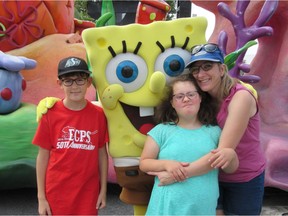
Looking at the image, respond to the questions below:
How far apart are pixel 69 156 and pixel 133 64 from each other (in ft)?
1.79

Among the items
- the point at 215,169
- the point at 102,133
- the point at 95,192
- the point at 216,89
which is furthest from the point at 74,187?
the point at 216,89

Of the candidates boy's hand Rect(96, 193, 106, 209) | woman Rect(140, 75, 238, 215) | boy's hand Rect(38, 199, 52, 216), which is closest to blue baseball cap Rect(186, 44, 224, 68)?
woman Rect(140, 75, 238, 215)

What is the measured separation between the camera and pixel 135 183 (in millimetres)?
1873

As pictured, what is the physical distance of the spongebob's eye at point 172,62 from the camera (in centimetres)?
180

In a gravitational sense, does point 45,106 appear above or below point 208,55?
below

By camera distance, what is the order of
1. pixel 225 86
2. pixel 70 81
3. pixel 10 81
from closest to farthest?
1. pixel 225 86
2. pixel 70 81
3. pixel 10 81

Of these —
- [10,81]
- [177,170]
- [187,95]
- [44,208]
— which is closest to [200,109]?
[187,95]

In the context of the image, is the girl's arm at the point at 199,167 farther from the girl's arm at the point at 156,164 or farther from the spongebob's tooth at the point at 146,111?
the spongebob's tooth at the point at 146,111

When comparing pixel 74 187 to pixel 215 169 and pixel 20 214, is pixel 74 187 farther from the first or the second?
pixel 20 214

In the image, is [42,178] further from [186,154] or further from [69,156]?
[186,154]

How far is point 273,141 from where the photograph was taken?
3.11 meters

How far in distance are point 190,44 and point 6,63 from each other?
1.73 meters

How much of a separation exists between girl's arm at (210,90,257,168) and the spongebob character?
426 mm

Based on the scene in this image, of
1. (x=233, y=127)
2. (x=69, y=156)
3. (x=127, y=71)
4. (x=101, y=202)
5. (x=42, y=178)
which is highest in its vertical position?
(x=127, y=71)
